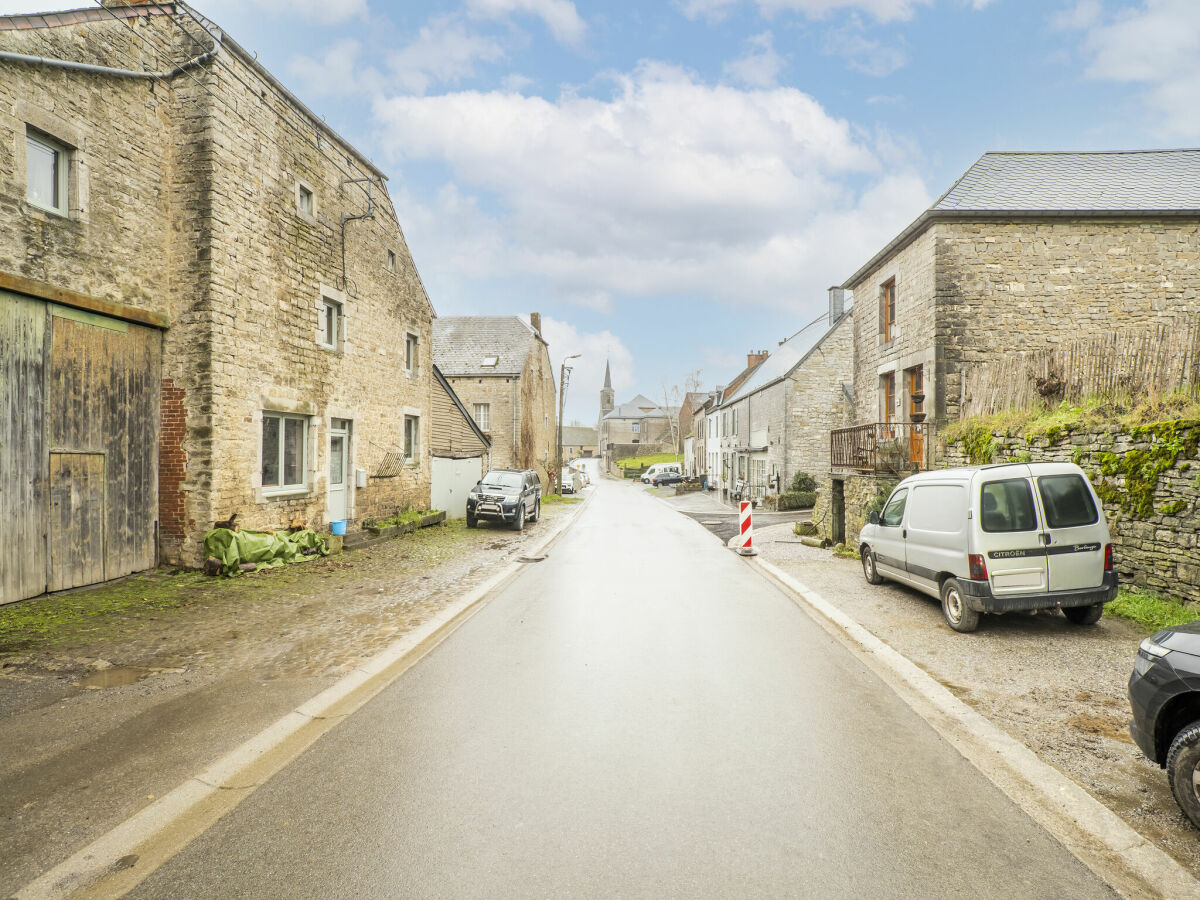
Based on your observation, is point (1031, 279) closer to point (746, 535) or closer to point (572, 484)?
point (746, 535)

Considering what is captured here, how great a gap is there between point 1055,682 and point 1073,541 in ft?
6.67

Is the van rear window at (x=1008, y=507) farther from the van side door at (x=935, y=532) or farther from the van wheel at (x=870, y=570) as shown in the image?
the van wheel at (x=870, y=570)

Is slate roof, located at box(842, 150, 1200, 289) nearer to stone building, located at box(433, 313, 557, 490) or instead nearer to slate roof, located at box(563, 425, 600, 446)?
stone building, located at box(433, 313, 557, 490)

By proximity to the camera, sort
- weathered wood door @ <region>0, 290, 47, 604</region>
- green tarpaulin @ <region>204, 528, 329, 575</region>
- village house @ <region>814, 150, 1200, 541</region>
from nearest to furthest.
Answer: weathered wood door @ <region>0, 290, 47, 604</region>
green tarpaulin @ <region>204, 528, 329, 575</region>
village house @ <region>814, 150, 1200, 541</region>

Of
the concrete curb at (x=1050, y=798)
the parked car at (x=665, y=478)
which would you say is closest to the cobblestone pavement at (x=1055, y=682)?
the concrete curb at (x=1050, y=798)

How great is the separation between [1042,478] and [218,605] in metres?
9.62

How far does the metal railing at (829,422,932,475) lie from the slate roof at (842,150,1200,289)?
4.70m

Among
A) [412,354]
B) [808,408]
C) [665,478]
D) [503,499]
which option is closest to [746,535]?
[503,499]

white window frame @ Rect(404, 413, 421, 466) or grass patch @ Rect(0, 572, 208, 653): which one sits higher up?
white window frame @ Rect(404, 413, 421, 466)

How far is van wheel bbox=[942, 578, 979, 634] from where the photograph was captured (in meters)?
6.72

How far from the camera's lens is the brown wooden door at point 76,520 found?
817 centimetres

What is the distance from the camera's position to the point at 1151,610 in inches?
278

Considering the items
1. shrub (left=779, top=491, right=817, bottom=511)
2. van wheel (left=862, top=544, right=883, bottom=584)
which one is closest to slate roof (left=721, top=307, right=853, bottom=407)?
shrub (left=779, top=491, right=817, bottom=511)

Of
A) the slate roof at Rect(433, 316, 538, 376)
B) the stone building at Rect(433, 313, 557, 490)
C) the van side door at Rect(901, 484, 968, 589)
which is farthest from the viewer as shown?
the slate roof at Rect(433, 316, 538, 376)
